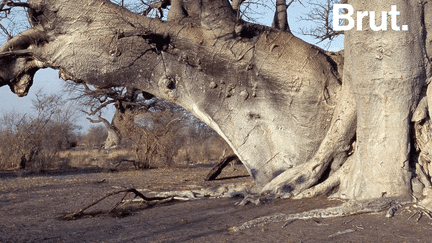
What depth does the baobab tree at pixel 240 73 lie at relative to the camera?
4.90 meters

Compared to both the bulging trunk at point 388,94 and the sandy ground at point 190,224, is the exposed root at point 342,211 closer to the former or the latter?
the sandy ground at point 190,224

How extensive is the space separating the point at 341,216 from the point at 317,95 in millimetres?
1910

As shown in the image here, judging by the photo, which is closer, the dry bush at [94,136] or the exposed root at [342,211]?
the exposed root at [342,211]

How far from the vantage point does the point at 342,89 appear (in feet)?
16.6

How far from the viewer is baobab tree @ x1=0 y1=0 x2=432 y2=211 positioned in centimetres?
490

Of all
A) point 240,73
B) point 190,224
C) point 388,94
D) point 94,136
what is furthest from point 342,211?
point 94,136

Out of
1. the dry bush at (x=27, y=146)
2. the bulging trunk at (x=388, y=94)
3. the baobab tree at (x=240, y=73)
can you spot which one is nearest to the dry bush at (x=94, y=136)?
the dry bush at (x=27, y=146)

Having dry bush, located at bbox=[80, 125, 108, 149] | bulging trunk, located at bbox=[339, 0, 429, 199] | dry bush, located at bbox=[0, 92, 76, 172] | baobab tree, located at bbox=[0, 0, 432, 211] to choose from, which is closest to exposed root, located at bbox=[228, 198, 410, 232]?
bulging trunk, located at bbox=[339, 0, 429, 199]

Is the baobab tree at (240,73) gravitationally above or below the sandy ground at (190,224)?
above

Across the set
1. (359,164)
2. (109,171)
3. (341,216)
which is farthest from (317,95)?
(109,171)

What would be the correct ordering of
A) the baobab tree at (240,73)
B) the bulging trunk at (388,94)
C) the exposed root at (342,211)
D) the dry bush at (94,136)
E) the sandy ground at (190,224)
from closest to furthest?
the sandy ground at (190,224) → the exposed root at (342,211) → the bulging trunk at (388,94) → the baobab tree at (240,73) → the dry bush at (94,136)

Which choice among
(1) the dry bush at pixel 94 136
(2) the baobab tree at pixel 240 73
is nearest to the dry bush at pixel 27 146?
(2) the baobab tree at pixel 240 73

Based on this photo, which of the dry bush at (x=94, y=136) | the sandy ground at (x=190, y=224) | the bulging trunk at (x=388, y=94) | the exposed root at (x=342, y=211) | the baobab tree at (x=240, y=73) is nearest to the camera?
the sandy ground at (x=190, y=224)

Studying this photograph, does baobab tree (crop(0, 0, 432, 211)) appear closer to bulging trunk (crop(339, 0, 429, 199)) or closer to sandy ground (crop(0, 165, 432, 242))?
bulging trunk (crop(339, 0, 429, 199))
